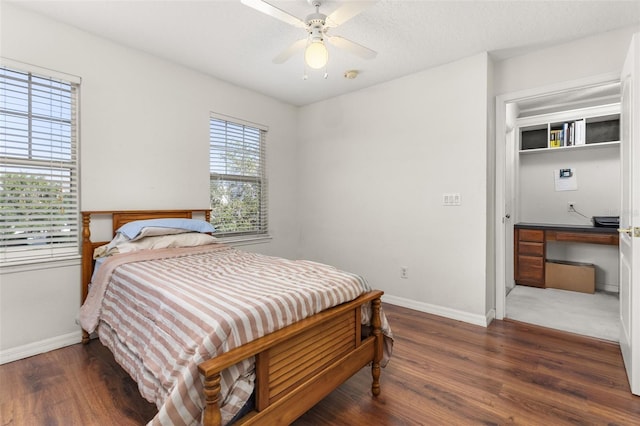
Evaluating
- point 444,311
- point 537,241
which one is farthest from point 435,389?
point 537,241

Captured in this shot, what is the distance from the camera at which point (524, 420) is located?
1619 millimetres

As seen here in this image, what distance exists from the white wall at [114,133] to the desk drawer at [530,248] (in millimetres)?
4045

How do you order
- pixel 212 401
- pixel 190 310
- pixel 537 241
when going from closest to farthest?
pixel 212 401
pixel 190 310
pixel 537 241

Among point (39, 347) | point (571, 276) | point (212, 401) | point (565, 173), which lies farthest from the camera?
point (565, 173)

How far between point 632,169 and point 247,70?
319 cm

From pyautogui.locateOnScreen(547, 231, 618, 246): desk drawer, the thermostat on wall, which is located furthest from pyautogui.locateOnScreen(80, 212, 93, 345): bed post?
the thermostat on wall

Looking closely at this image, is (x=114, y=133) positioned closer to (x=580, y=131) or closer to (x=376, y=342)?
(x=376, y=342)

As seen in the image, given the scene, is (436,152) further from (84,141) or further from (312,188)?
(84,141)

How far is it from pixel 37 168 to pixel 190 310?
2.04 metres

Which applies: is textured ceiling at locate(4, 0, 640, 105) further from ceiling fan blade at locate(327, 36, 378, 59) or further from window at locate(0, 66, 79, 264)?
window at locate(0, 66, 79, 264)

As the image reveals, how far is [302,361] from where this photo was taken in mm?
1486

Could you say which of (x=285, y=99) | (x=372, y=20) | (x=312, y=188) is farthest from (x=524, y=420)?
(x=285, y=99)

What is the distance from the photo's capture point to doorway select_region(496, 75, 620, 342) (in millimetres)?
2805

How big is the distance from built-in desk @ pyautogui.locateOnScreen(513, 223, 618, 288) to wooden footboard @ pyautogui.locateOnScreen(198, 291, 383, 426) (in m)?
3.37
